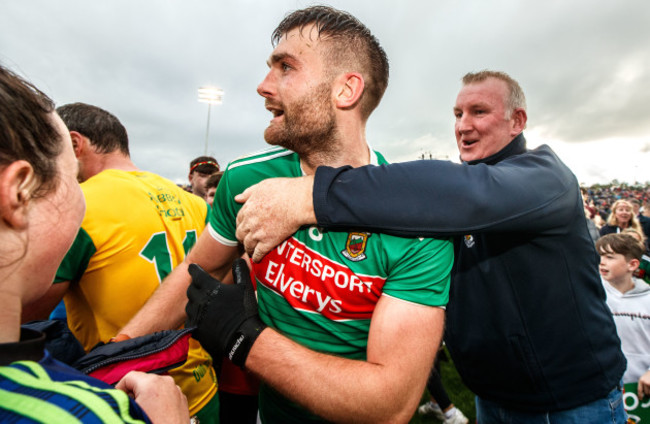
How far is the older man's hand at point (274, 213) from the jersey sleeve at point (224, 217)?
390 mm


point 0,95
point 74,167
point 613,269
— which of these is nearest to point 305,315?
point 74,167

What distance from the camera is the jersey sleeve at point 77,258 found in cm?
193

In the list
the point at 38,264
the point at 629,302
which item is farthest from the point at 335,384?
the point at 629,302

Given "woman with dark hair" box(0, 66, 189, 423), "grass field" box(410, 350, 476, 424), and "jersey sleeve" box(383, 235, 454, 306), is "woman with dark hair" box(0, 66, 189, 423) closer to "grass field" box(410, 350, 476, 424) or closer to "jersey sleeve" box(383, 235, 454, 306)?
"jersey sleeve" box(383, 235, 454, 306)

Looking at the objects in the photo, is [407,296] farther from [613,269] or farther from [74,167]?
[613,269]

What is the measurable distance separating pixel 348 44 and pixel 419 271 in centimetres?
126

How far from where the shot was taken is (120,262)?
2162mm

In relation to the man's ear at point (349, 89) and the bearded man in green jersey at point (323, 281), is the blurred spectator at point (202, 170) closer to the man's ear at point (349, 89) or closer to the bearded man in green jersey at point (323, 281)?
the bearded man in green jersey at point (323, 281)

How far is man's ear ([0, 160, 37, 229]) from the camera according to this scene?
770mm

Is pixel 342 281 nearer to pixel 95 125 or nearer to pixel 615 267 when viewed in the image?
pixel 95 125

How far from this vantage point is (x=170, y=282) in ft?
5.96

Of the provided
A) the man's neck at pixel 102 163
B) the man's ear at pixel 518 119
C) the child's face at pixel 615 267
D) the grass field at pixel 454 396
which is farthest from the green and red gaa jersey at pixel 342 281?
the child's face at pixel 615 267

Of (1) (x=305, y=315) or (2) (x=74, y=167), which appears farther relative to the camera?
(1) (x=305, y=315)

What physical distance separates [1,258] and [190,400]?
1.84m
